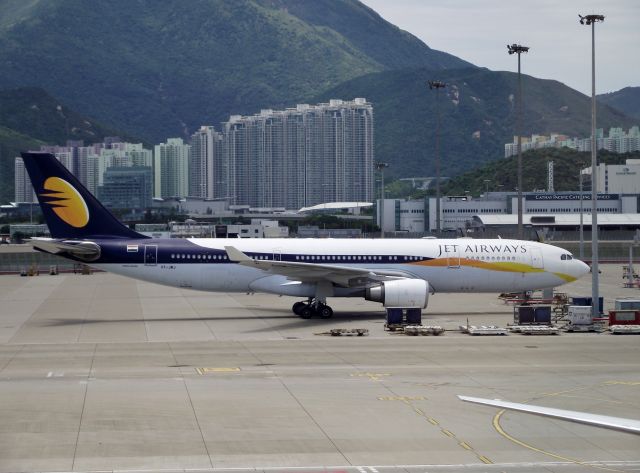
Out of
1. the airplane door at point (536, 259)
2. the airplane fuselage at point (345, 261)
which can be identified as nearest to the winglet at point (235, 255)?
the airplane fuselage at point (345, 261)

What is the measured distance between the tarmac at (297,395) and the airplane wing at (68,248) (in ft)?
9.65

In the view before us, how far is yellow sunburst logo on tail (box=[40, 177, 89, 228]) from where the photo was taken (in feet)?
147

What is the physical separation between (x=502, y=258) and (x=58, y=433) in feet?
93.5

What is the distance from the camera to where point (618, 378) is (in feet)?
94.9

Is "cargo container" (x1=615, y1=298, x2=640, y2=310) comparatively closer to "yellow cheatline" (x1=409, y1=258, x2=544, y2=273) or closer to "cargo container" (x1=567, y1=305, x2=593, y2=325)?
"cargo container" (x1=567, y1=305, x2=593, y2=325)

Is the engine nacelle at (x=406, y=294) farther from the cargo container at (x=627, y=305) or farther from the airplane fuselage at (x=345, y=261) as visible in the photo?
the cargo container at (x=627, y=305)

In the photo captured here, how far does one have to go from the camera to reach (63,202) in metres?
45.0

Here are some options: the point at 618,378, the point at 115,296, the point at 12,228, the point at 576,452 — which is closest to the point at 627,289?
the point at 115,296

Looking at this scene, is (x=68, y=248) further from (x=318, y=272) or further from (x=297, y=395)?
(x=297, y=395)

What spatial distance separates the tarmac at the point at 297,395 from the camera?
20.0 meters

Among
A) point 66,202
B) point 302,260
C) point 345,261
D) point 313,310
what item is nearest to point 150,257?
point 66,202

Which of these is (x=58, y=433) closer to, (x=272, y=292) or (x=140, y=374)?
(x=140, y=374)

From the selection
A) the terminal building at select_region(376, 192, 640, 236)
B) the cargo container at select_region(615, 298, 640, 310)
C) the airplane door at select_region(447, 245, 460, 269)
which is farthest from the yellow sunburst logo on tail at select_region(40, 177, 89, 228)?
the terminal building at select_region(376, 192, 640, 236)

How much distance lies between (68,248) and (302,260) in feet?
33.2
